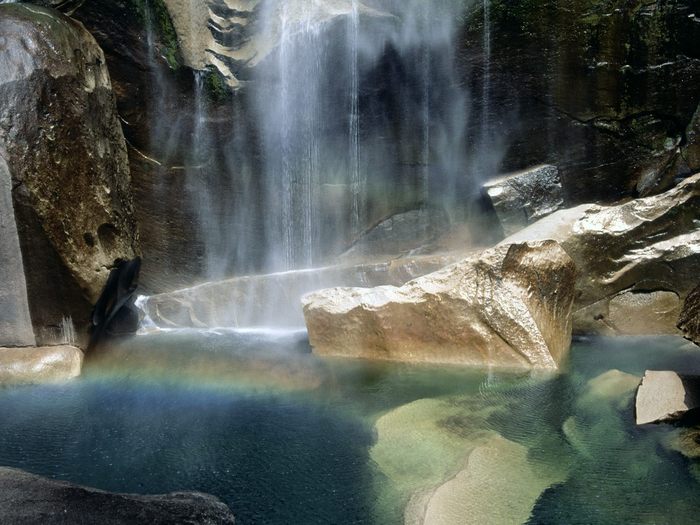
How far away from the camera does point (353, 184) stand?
8.92m

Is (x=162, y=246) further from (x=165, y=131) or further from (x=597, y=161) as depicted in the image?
(x=597, y=161)

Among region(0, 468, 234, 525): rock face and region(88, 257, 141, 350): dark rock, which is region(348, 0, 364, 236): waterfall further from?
region(0, 468, 234, 525): rock face

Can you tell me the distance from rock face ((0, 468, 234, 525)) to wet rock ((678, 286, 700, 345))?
133 inches

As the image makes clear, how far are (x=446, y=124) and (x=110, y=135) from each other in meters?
4.44

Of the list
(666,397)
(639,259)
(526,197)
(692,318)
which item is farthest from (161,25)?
(666,397)

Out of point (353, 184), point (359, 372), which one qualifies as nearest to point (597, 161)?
point (353, 184)

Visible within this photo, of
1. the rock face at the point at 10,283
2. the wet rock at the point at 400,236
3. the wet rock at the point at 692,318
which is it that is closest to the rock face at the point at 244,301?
the wet rock at the point at 400,236

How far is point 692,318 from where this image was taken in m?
4.43

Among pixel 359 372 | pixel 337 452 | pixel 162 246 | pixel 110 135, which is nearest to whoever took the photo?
pixel 337 452

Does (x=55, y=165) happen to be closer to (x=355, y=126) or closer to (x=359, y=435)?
(x=355, y=126)

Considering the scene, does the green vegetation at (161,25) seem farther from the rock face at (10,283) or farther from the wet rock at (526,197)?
the wet rock at (526,197)

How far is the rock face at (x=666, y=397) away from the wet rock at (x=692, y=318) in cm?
49

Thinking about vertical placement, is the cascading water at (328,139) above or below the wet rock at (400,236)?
above

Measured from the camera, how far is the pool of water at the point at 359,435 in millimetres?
3711
